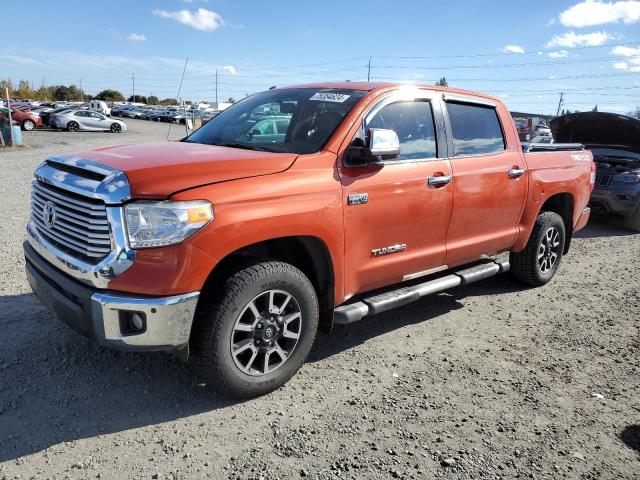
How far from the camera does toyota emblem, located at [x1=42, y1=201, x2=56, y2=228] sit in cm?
310

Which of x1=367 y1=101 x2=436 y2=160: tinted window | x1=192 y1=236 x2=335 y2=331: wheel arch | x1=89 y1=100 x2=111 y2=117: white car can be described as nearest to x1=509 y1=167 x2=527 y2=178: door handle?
x1=367 y1=101 x2=436 y2=160: tinted window

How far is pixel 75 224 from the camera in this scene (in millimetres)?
2906

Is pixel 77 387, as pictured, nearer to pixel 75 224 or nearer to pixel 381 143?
pixel 75 224

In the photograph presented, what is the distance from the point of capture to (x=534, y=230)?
17.4 ft

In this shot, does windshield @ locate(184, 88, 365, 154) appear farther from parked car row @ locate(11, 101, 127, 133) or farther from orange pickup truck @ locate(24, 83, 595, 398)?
parked car row @ locate(11, 101, 127, 133)

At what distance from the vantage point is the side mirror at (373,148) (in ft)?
11.0

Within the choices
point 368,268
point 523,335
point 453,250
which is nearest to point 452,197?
point 453,250

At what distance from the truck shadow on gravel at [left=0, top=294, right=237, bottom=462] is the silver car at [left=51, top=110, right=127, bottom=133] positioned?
30.3m

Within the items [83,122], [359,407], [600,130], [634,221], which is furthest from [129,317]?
[83,122]

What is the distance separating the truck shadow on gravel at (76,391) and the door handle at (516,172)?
3.27 m

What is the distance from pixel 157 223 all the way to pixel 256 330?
92cm

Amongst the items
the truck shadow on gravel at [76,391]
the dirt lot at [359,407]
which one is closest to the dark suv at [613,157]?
the dirt lot at [359,407]

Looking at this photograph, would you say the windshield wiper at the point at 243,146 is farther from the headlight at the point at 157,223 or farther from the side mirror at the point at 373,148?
the headlight at the point at 157,223

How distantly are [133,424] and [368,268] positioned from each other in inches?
71.2
